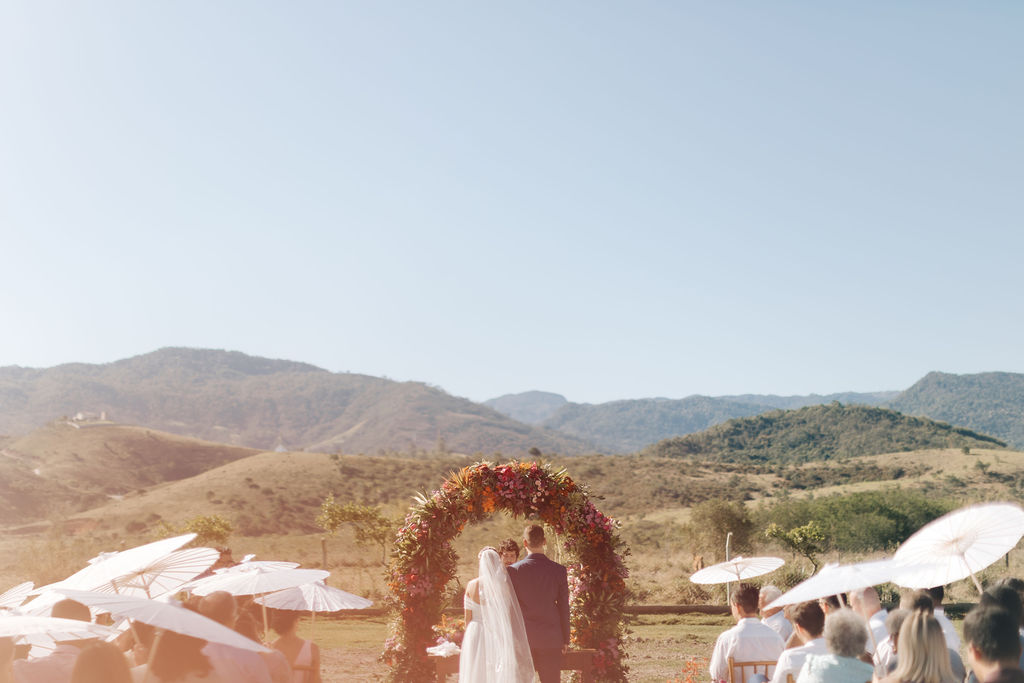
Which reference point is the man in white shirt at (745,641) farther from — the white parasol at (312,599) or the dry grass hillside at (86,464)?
the dry grass hillside at (86,464)

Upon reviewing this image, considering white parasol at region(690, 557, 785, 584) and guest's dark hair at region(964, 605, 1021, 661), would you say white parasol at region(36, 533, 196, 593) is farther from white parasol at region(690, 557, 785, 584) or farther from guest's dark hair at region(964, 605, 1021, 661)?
white parasol at region(690, 557, 785, 584)

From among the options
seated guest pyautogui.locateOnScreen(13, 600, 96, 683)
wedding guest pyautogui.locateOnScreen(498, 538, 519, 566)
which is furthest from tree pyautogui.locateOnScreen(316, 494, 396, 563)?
seated guest pyautogui.locateOnScreen(13, 600, 96, 683)

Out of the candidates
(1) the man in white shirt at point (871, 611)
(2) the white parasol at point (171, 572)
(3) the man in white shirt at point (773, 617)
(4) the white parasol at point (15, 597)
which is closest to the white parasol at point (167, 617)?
(2) the white parasol at point (171, 572)

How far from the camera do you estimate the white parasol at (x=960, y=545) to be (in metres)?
5.07

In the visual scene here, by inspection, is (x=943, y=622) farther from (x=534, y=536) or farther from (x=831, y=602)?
(x=534, y=536)

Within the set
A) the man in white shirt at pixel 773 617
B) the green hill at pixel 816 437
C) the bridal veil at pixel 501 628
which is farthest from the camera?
the green hill at pixel 816 437

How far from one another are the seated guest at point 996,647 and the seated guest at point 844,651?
630mm

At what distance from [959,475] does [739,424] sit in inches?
2166

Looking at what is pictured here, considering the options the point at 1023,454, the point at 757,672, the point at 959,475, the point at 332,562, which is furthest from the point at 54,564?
the point at 1023,454

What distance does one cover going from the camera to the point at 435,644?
10484mm

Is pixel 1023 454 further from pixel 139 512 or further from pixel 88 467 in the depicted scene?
pixel 88 467

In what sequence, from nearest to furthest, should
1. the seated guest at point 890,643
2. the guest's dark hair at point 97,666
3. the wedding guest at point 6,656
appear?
the guest's dark hair at point 97,666
the wedding guest at point 6,656
the seated guest at point 890,643

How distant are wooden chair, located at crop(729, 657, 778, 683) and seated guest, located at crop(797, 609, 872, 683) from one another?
170cm

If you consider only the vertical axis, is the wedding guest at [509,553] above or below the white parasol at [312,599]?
below
